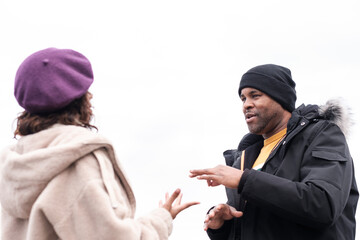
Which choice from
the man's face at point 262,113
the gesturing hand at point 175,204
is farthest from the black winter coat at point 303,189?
the gesturing hand at point 175,204

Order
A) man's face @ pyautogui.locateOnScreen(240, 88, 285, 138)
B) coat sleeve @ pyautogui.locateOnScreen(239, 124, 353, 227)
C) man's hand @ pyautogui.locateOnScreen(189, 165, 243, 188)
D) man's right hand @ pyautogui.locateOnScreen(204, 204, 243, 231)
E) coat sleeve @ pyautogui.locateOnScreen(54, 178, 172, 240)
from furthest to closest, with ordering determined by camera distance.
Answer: man's face @ pyautogui.locateOnScreen(240, 88, 285, 138), man's right hand @ pyautogui.locateOnScreen(204, 204, 243, 231), man's hand @ pyautogui.locateOnScreen(189, 165, 243, 188), coat sleeve @ pyautogui.locateOnScreen(239, 124, 353, 227), coat sleeve @ pyautogui.locateOnScreen(54, 178, 172, 240)

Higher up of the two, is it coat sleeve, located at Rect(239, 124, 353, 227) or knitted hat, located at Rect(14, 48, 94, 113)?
knitted hat, located at Rect(14, 48, 94, 113)

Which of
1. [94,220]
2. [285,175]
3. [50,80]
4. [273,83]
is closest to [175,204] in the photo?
[94,220]

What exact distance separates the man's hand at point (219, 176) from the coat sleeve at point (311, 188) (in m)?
0.09

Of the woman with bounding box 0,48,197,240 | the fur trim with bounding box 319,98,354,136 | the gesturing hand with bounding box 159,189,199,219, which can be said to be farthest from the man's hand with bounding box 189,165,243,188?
the fur trim with bounding box 319,98,354,136

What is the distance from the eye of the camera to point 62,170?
2797mm

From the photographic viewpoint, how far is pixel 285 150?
4.54 m

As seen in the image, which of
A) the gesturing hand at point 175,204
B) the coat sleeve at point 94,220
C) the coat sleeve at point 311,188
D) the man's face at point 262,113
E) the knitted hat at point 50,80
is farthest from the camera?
the man's face at point 262,113

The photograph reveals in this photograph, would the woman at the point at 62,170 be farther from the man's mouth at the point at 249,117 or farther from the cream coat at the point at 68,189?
the man's mouth at the point at 249,117

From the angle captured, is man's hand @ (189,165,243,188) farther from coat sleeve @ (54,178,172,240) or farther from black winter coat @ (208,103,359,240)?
coat sleeve @ (54,178,172,240)

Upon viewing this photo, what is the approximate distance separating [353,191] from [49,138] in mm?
3055

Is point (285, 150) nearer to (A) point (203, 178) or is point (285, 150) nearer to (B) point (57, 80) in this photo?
(A) point (203, 178)

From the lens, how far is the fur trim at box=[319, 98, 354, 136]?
4625mm

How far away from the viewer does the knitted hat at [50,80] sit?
2969 mm
